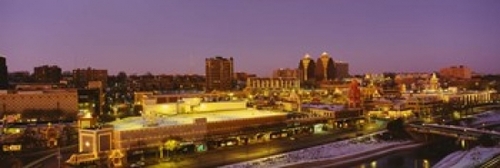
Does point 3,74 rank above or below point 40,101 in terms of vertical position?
above

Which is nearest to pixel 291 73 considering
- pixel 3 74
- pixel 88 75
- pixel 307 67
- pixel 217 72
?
pixel 307 67

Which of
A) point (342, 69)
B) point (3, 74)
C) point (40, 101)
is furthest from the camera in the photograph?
point (342, 69)

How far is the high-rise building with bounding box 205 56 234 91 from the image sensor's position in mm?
51709

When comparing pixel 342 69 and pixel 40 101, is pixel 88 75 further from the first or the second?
pixel 342 69

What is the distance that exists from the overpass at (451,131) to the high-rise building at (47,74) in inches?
1196

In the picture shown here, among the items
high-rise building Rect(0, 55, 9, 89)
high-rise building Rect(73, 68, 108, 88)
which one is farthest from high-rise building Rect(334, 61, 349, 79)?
high-rise building Rect(0, 55, 9, 89)

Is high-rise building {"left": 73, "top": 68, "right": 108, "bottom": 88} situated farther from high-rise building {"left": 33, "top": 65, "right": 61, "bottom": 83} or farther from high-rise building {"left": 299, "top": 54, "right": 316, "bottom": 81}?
high-rise building {"left": 299, "top": 54, "right": 316, "bottom": 81}

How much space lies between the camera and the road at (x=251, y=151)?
14.0m

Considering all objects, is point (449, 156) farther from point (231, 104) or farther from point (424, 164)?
point (231, 104)

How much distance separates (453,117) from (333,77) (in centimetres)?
3931

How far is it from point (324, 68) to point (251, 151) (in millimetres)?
49284

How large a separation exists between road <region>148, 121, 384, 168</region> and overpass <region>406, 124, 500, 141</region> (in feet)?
6.19

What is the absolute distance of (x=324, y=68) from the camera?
64312 mm

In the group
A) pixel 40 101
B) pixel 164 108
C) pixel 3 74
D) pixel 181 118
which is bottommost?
pixel 181 118
